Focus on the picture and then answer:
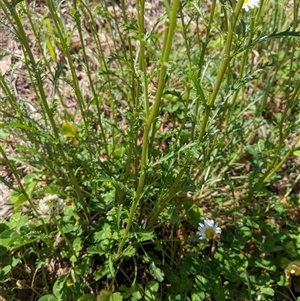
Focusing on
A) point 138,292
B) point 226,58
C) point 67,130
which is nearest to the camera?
point 226,58

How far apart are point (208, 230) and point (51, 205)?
0.62 metres

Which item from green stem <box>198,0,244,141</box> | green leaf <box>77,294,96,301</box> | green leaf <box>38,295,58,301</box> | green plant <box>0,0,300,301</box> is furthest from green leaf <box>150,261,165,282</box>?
green stem <box>198,0,244,141</box>

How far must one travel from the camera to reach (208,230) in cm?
176

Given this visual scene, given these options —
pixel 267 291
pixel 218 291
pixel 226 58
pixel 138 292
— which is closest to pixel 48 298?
pixel 138 292

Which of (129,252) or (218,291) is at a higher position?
(129,252)

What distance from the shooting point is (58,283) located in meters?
1.61

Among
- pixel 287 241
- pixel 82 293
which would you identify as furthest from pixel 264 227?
pixel 82 293

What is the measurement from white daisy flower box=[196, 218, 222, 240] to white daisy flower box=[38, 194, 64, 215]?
55cm

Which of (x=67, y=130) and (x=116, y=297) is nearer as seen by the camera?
(x=116, y=297)

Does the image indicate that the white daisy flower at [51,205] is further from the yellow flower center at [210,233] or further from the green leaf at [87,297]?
the yellow flower center at [210,233]

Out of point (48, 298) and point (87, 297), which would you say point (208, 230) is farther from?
point (48, 298)

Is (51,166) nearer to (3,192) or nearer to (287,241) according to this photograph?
(3,192)

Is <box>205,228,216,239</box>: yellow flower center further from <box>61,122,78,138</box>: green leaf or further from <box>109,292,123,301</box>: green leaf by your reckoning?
<box>61,122,78,138</box>: green leaf

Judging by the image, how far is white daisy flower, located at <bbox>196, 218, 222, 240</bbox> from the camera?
1745 mm
